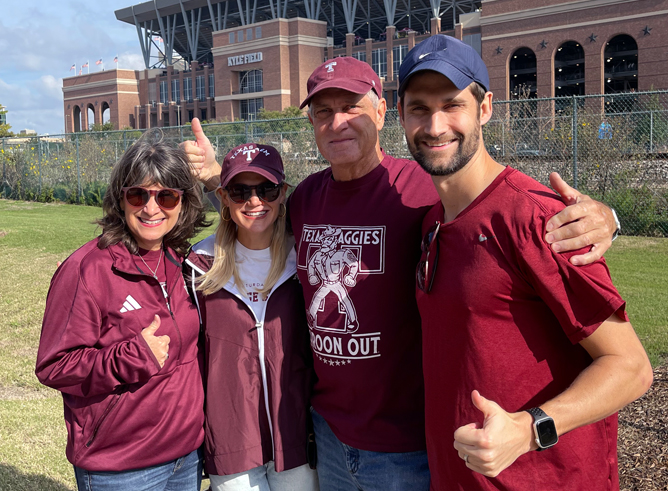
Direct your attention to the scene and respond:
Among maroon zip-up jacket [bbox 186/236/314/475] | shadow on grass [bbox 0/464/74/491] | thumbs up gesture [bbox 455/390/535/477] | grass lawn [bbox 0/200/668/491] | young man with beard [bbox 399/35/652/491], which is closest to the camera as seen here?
thumbs up gesture [bbox 455/390/535/477]

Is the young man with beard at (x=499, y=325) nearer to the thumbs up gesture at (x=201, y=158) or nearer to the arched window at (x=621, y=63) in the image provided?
the thumbs up gesture at (x=201, y=158)

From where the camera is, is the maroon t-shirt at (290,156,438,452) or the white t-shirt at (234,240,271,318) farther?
the white t-shirt at (234,240,271,318)

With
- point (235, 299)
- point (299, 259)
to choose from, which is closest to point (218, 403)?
point (235, 299)

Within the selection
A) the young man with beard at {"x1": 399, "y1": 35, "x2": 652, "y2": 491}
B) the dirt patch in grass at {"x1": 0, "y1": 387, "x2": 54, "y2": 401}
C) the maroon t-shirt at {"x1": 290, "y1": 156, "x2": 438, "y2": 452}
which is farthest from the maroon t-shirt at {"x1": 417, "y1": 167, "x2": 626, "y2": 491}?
the dirt patch in grass at {"x1": 0, "y1": 387, "x2": 54, "y2": 401}

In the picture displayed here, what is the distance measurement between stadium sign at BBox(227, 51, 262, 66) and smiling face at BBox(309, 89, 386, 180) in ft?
229

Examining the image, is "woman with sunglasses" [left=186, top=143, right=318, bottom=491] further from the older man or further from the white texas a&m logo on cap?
the older man

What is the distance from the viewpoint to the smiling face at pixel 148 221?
2.68 m

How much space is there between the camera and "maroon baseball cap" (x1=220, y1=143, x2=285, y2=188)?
2.82 metres

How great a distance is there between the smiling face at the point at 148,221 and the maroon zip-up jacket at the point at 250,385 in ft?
0.75

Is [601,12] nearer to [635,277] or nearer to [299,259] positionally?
[635,277]

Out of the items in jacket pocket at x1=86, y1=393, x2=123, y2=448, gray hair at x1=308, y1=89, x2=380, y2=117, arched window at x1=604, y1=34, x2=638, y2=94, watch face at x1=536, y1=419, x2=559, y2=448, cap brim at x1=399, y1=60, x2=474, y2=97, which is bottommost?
jacket pocket at x1=86, y1=393, x2=123, y2=448

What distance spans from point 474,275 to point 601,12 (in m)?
50.0

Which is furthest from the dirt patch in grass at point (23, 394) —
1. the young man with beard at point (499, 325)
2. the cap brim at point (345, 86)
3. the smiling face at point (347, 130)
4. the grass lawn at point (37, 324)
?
the young man with beard at point (499, 325)

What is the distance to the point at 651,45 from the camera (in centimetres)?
4316
